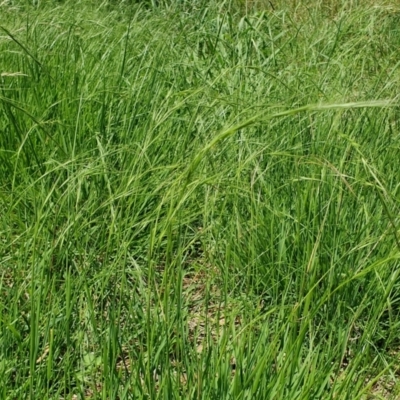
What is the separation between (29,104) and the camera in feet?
10.0

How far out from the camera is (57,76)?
320cm

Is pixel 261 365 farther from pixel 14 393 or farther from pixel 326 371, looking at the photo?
pixel 14 393

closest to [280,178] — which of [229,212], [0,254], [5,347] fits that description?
[229,212]

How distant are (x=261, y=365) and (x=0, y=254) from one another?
34.2 inches

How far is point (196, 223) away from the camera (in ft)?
9.01

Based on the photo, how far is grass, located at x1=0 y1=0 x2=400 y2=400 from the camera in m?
1.66

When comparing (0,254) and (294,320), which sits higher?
(294,320)

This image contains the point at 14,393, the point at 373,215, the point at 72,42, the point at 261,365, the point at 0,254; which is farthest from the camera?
the point at 72,42

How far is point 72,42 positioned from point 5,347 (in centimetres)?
211

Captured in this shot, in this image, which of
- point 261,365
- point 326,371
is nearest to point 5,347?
point 261,365

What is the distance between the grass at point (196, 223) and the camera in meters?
1.66

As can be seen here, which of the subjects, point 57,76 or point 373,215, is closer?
point 373,215

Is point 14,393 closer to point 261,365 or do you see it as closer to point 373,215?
point 261,365

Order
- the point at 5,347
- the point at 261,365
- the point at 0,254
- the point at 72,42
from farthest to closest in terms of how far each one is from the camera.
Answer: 1. the point at 72,42
2. the point at 0,254
3. the point at 5,347
4. the point at 261,365
